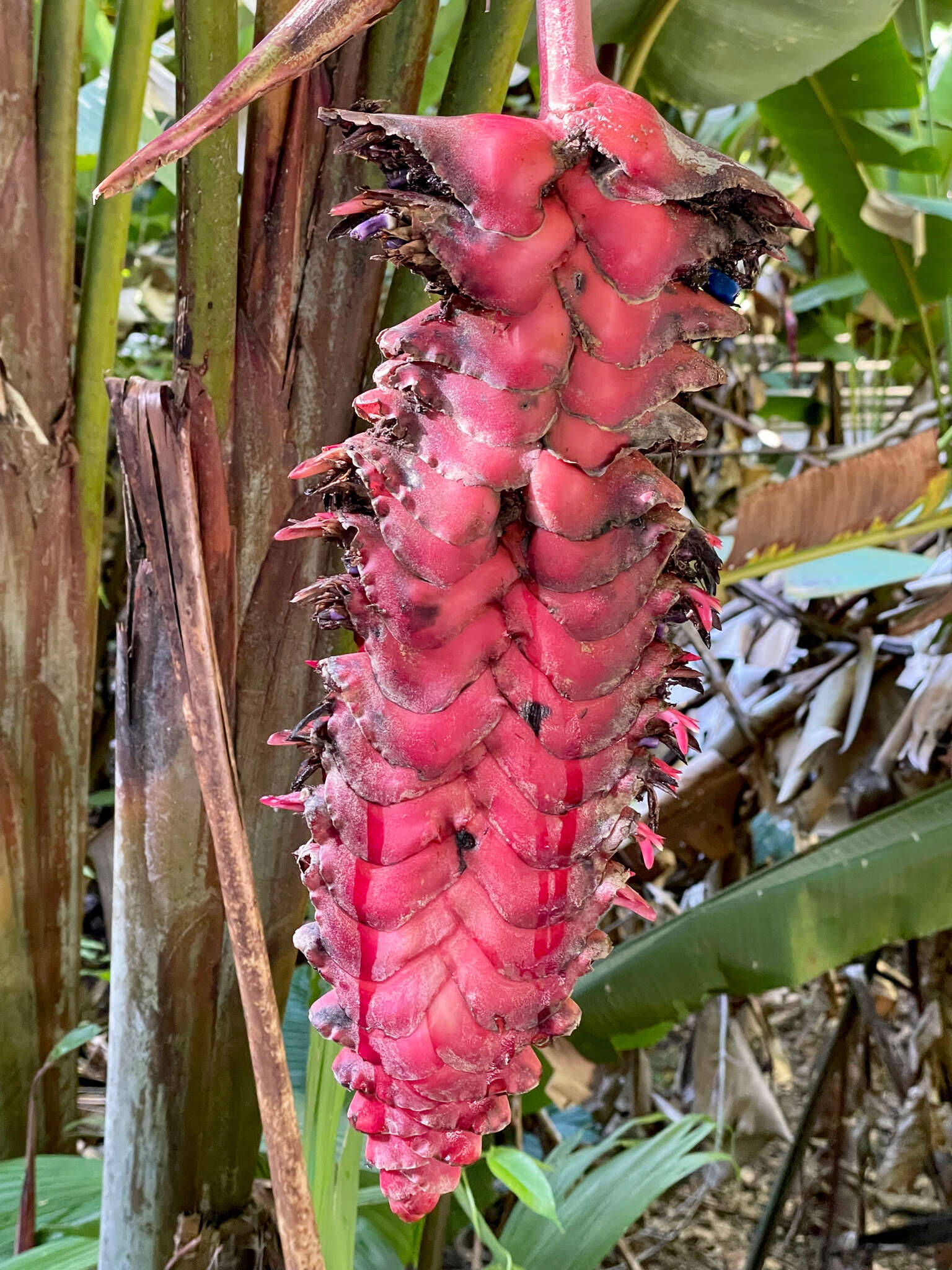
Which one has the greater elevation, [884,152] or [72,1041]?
[884,152]

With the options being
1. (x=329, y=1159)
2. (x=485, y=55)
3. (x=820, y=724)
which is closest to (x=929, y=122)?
(x=820, y=724)

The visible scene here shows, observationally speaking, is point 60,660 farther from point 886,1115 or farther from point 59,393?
point 886,1115

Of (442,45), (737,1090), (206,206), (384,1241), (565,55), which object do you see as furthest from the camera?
(737,1090)

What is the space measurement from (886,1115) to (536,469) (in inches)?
69.7

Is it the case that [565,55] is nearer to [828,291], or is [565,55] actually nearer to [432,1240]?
[432,1240]

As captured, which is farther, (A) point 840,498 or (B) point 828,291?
(B) point 828,291

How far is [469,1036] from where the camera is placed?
20 cm

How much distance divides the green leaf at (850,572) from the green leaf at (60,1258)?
1.75 feet

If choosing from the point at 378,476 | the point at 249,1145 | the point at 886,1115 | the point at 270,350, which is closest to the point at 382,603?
the point at 378,476

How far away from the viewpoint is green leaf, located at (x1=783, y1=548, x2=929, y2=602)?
662mm

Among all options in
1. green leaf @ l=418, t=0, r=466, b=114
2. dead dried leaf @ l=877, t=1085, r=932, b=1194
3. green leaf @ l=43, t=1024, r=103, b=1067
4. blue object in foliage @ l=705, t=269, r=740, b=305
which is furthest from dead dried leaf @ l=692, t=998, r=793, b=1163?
blue object in foliage @ l=705, t=269, r=740, b=305

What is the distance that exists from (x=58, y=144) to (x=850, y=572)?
0.53m

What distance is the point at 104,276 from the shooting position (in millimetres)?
392

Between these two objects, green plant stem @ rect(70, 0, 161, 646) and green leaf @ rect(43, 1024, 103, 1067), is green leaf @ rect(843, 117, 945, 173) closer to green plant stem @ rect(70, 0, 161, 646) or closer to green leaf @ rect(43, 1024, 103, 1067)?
green plant stem @ rect(70, 0, 161, 646)
